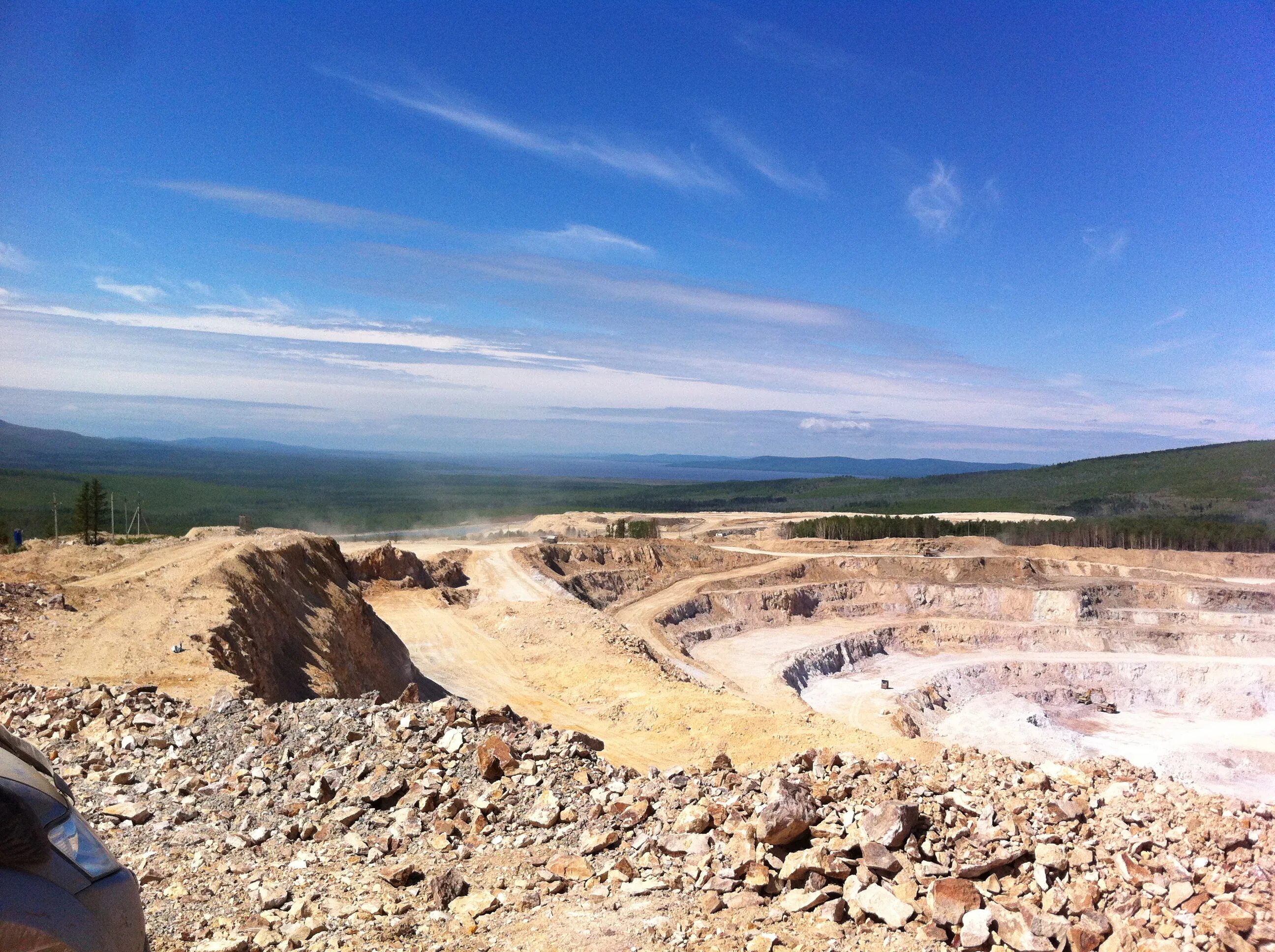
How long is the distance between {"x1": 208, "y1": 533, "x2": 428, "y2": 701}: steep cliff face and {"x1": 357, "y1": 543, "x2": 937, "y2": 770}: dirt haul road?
4571 mm

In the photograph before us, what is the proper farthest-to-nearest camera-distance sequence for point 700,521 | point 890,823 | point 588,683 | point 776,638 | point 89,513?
1. point 700,521
2. point 776,638
3. point 89,513
4. point 588,683
5. point 890,823

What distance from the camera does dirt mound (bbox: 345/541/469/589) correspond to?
152 ft

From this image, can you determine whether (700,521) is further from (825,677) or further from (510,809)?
(510,809)

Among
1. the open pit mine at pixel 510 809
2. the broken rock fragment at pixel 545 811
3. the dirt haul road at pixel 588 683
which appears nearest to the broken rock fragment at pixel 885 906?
the open pit mine at pixel 510 809

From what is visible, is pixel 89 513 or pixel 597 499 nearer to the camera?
pixel 89 513

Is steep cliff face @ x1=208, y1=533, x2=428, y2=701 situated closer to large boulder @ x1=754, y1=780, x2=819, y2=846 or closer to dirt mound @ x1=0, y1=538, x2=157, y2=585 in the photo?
dirt mound @ x1=0, y1=538, x2=157, y2=585

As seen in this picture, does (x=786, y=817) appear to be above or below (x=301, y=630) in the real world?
above

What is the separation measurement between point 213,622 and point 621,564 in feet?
153

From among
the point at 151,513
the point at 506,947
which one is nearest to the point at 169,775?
the point at 506,947

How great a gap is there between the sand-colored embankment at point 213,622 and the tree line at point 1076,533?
2723 inches

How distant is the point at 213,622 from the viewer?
19.1m

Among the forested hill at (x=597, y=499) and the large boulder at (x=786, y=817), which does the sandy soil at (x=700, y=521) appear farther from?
the large boulder at (x=786, y=817)

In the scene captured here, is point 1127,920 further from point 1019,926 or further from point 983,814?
point 983,814

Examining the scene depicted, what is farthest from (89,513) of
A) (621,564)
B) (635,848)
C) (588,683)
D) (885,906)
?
(885,906)
